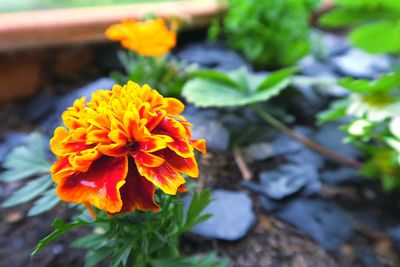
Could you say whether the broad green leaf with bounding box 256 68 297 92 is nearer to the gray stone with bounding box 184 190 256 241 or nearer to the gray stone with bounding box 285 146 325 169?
the gray stone with bounding box 285 146 325 169

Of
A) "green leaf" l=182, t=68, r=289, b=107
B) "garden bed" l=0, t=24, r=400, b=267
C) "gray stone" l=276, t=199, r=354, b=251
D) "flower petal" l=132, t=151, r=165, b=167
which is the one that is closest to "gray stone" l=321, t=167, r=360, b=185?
"garden bed" l=0, t=24, r=400, b=267

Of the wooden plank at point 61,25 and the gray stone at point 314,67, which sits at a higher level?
the wooden plank at point 61,25

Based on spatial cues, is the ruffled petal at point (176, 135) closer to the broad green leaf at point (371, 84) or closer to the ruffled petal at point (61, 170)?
the ruffled petal at point (61, 170)

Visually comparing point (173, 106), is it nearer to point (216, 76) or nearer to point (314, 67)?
point (216, 76)

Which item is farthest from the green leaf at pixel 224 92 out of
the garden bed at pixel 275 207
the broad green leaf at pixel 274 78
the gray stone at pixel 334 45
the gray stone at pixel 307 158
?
the gray stone at pixel 334 45

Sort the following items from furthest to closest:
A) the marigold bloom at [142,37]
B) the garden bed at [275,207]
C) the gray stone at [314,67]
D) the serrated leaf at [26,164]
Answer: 1. the gray stone at [314,67]
2. the marigold bloom at [142,37]
3. the garden bed at [275,207]
4. the serrated leaf at [26,164]

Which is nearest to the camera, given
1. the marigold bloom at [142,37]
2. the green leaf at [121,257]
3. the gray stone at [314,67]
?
the green leaf at [121,257]
